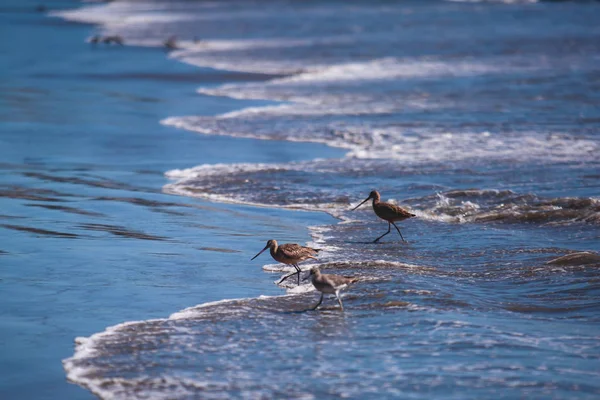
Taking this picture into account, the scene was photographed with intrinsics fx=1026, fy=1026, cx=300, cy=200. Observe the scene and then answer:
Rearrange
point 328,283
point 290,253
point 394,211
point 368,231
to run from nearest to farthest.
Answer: point 328,283 → point 290,253 → point 394,211 → point 368,231

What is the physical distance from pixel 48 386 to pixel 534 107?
16.6 meters

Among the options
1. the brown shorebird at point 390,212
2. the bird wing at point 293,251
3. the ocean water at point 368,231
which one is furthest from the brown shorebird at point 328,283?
the brown shorebird at point 390,212

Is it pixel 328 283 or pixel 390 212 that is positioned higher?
pixel 390 212

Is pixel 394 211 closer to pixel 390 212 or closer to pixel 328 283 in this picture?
pixel 390 212

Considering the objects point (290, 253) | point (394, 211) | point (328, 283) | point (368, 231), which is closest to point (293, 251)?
point (290, 253)

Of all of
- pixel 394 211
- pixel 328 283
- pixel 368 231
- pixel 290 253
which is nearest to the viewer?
pixel 328 283

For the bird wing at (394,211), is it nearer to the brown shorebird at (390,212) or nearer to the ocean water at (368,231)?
the brown shorebird at (390,212)

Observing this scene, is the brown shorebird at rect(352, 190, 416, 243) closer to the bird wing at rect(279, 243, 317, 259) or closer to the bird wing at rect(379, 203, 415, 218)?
the bird wing at rect(379, 203, 415, 218)

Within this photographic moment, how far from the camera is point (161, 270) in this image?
929cm

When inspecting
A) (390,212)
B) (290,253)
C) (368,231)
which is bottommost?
(368,231)

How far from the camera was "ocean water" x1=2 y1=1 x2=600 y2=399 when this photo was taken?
22.2 feet

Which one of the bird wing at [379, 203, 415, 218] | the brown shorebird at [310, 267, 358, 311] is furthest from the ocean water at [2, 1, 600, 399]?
the bird wing at [379, 203, 415, 218]

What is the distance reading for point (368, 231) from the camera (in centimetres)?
1164

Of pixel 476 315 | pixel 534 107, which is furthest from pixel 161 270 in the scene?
pixel 534 107
